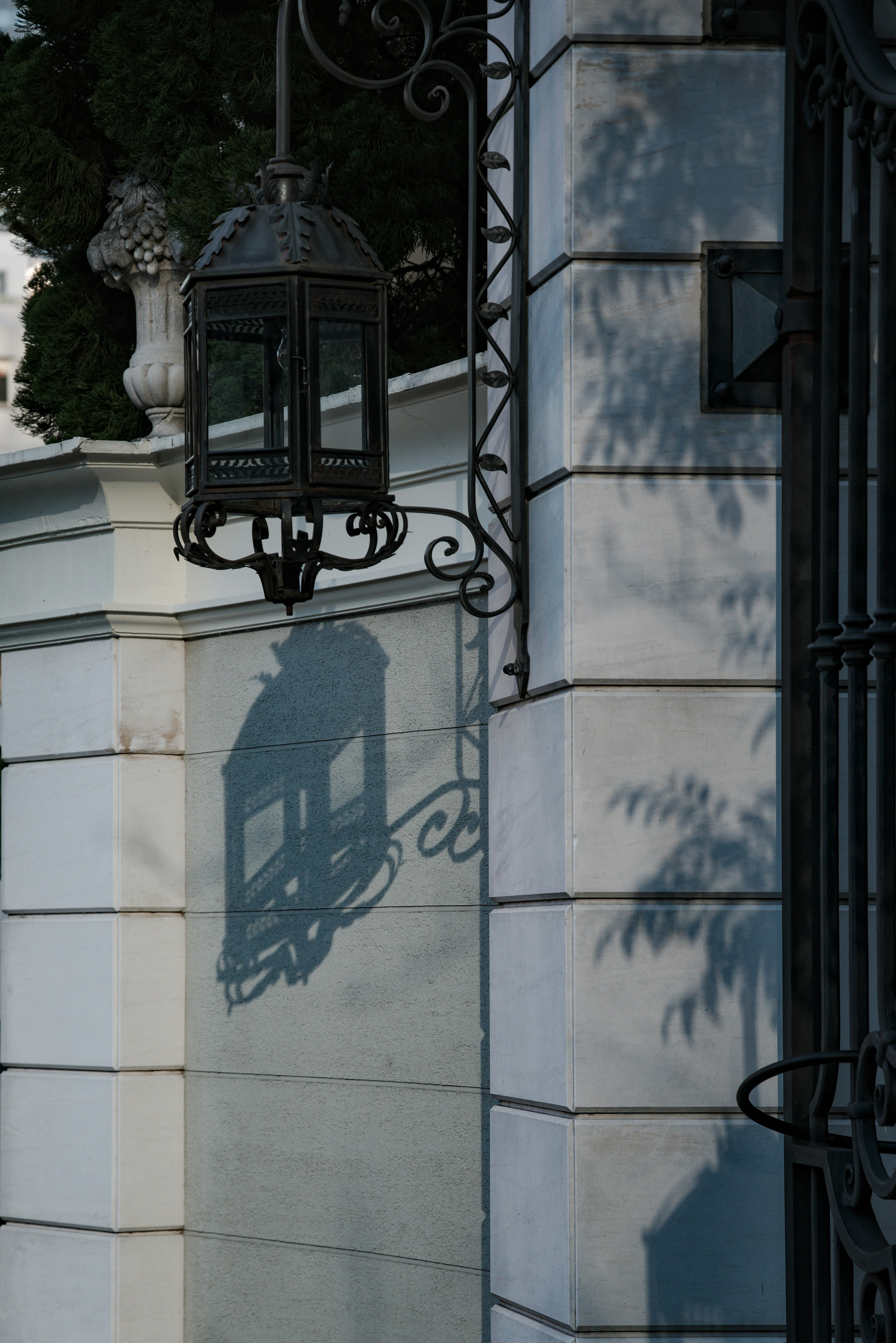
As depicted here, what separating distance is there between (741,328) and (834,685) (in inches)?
36.4

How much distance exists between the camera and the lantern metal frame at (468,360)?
3.79 metres

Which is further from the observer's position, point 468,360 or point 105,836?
point 105,836

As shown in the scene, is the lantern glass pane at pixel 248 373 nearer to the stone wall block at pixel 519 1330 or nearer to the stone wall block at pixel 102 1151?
the stone wall block at pixel 519 1330

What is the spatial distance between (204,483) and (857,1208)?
→ 2103 mm

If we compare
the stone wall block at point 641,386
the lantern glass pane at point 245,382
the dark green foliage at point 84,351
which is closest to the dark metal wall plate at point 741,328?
the stone wall block at point 641,386

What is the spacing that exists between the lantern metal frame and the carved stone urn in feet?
7.07

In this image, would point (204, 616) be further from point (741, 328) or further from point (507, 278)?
point (741, 328)

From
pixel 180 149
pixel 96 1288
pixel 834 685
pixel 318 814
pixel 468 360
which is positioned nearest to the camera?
pixel 834 685

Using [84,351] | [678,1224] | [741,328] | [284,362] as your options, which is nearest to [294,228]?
[284,362]

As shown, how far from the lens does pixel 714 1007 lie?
136 inches

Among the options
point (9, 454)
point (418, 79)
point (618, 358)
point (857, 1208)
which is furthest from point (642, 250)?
point (9, 454)

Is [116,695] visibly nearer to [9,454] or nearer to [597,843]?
[9,454]

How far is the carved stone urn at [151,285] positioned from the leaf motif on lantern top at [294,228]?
2.32 meters

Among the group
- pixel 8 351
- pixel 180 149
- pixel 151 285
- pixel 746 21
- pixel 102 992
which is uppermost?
pixel 8 351
